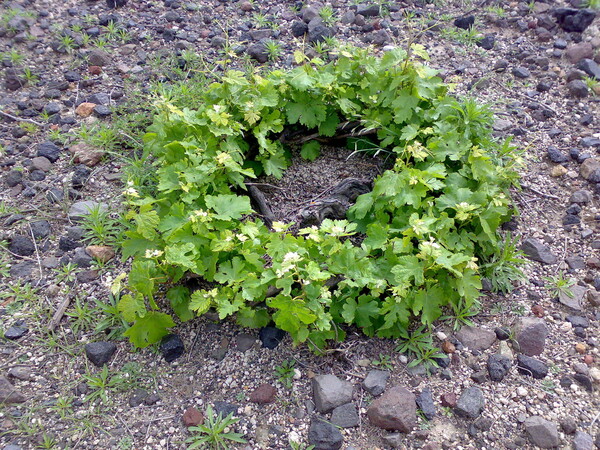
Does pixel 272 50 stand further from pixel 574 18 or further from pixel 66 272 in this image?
pixel 574 18

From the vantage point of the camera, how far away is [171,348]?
2.86m

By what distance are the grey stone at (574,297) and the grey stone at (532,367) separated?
1.61 ft

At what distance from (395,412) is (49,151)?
3166 millimetres

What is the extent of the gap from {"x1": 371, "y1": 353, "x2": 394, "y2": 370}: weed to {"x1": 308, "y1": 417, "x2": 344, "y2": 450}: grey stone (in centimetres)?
41

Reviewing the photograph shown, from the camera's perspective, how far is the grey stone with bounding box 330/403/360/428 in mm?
2578

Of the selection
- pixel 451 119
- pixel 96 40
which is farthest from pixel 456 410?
pixel 96 40

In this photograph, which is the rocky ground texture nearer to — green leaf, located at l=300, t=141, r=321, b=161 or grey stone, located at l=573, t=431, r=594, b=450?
grey stone, located at l=573, t=431, r=594, b=450

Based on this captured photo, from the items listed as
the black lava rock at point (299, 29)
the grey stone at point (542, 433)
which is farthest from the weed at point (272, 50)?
the grey stone at point (542, 433)

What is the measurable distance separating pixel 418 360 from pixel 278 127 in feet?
5.53

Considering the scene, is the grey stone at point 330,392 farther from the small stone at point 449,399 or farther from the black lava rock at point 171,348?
the black lava rock at point 171,348

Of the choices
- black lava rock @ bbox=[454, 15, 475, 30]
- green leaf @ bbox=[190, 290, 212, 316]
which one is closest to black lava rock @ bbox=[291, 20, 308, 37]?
black lava rock @ bbox=[454, 15, 475, 30]

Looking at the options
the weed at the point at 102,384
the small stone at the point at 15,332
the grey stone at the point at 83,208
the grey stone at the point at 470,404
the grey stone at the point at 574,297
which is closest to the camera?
the grey stone at the point at 470,404

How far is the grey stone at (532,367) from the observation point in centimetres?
277

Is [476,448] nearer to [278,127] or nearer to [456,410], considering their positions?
[456,410]
